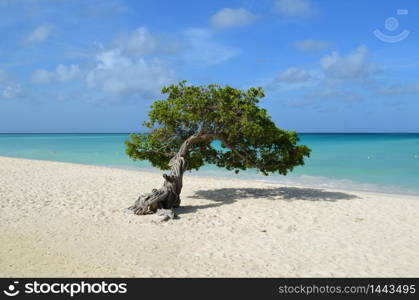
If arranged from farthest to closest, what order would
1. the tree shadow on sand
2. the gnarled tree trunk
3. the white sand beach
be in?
the tree shadow on sand → the gnarled tree trunk → the white sand beach

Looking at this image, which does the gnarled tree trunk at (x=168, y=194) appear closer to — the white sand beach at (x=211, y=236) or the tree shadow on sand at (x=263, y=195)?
the white sand beach at (x=211, y=236)

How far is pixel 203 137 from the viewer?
38.4 ft

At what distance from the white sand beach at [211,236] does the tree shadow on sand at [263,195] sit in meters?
0.04

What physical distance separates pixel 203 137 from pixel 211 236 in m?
4.30

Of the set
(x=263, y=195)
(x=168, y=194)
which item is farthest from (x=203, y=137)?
(x=263, y=195)

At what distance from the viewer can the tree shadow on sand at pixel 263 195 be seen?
12.4m

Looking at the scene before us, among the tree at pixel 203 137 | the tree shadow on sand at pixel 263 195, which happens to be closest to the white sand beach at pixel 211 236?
the tree shadow on sand at pixel 263 195

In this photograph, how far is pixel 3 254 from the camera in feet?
21.9

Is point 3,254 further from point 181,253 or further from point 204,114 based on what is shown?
point 204,114

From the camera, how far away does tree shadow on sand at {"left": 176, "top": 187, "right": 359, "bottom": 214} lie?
40.7 ft

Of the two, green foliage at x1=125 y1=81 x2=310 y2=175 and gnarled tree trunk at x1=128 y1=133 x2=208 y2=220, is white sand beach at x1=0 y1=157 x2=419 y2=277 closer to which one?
gnarled tree trunk at x1=128 y1=133 x2=208 y2=220

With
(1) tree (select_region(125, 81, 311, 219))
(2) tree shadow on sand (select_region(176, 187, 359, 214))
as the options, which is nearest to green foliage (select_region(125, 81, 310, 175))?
(1) tree (select_region(125, 81, 311, 219))

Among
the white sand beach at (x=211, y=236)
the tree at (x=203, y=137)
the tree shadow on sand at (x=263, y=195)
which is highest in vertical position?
the tree at (x=203, y=137)

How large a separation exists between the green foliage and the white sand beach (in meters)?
1.60
